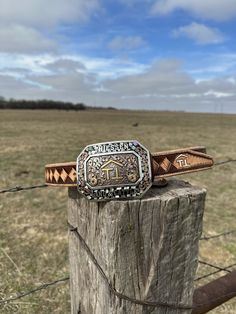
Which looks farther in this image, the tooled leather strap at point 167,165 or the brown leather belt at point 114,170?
the tooled leather strap at point 167,165

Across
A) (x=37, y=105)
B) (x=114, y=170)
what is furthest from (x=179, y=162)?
(x=37, y=105)

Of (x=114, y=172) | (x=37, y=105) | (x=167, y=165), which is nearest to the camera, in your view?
(x=114, y=172)

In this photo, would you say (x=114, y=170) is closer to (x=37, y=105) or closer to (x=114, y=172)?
(x=114, y=172)

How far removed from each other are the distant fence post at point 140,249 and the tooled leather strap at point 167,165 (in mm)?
59

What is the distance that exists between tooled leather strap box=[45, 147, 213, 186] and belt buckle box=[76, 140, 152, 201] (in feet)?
0.29

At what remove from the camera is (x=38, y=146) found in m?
14.4

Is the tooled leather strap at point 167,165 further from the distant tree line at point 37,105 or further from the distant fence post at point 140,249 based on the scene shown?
the distant tree line at point 37,105

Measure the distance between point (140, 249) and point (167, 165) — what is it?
33 centimetres

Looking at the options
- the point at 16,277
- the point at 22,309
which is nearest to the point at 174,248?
the point at 22,309

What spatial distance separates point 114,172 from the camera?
1.17 metres

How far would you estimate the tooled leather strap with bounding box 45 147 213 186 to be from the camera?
1301mm

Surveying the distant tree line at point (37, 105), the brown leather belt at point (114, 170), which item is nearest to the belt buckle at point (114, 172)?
the brown leather belt at point (114, 170)

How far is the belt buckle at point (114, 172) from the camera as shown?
3.80ft

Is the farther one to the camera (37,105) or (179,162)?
(37,105)
